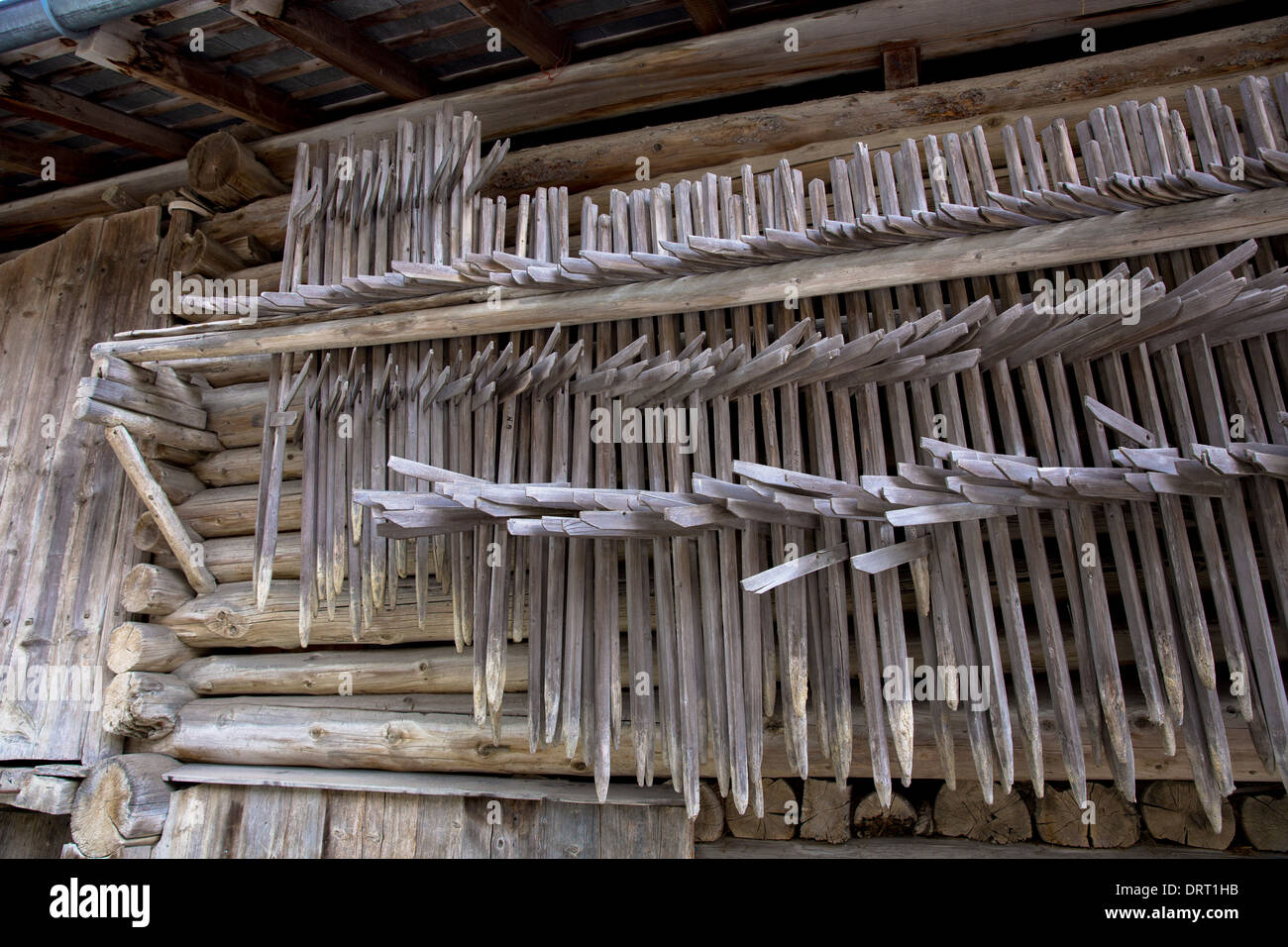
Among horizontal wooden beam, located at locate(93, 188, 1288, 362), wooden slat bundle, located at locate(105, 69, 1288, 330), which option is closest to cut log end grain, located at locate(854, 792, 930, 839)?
horizontal wooden beam, located at locate(93, 188, 1288, 362)

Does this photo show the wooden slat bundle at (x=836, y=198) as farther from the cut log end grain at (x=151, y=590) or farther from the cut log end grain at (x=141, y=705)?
the cut log end grain at (x=141, y=705)

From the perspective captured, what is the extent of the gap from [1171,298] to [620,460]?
6.60ft

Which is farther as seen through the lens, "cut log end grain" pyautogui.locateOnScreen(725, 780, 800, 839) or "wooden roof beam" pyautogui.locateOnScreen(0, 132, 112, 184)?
"wooden roof beam" pyautogui.locateOnScreen(0, 132, 112, 184)

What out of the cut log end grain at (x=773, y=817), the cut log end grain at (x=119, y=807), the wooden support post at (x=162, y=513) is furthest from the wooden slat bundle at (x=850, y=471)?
the cut log end grain at (x=119, y=807)

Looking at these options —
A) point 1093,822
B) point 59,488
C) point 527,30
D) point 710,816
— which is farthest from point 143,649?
point 1093,822

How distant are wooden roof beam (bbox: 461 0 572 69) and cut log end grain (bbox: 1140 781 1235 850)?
4.08 m

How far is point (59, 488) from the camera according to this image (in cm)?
493

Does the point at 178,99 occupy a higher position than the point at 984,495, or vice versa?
the point at 178,99

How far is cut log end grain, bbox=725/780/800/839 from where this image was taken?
344 cm

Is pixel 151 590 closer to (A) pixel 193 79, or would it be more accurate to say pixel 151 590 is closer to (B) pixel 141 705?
(B) pixel 141 705

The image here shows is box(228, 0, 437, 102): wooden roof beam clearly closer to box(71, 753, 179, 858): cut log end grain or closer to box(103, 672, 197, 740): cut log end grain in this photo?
box(103, 672, 197, 740): cut log end grain
